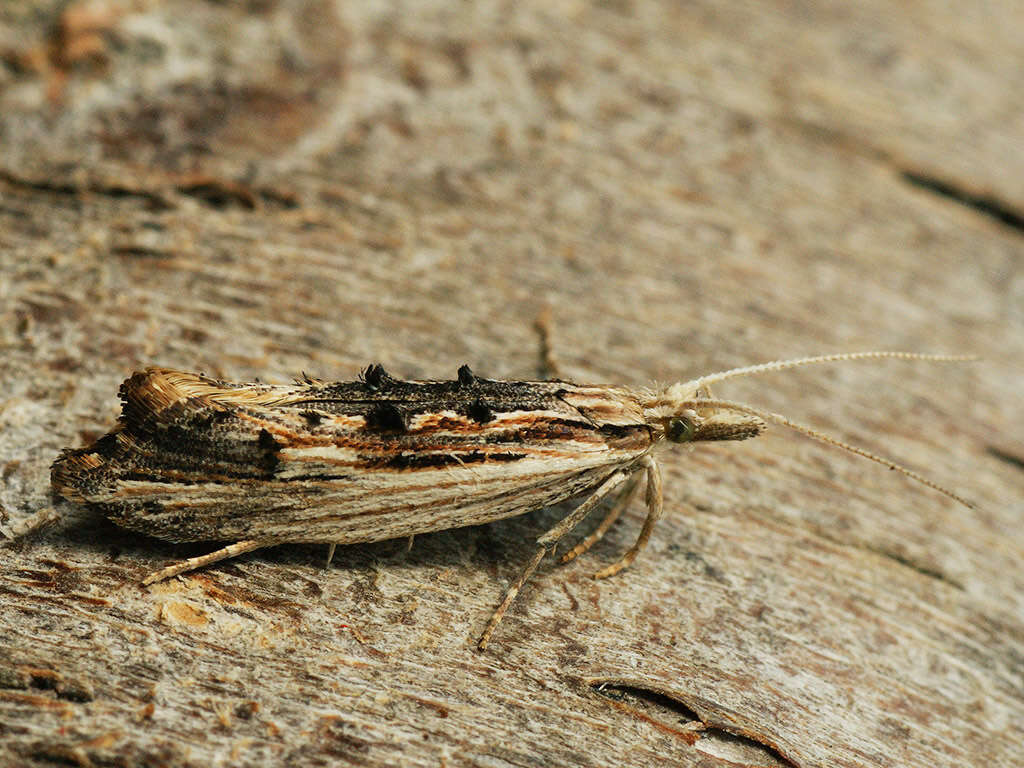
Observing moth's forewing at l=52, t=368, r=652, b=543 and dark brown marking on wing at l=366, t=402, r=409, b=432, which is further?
dark brown marking on wing at l=366, t=402, r=409, b=432

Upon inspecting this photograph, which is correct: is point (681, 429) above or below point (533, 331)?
below

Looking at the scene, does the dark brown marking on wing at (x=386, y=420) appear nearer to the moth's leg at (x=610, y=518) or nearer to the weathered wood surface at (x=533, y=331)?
the weathered wood surface at (x=533, y=331)

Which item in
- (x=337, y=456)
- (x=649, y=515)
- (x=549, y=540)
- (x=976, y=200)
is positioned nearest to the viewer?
(x=337, y=456)

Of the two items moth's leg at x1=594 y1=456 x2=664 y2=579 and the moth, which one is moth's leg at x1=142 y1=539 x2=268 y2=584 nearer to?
the moth

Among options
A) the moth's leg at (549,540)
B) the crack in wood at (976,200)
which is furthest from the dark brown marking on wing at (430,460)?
the crack in wood at (976,200)

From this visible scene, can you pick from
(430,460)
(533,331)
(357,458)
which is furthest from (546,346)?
(357,458)

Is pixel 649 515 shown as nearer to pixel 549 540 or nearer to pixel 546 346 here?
pixel 549 540

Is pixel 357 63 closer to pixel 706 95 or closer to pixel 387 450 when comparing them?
pixel 706 95

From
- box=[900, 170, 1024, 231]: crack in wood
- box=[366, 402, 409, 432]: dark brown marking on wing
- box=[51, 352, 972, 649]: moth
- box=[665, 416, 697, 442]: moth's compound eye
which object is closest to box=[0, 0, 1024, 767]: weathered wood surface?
box=[900, 170, 1024, 231]: crack in wood
